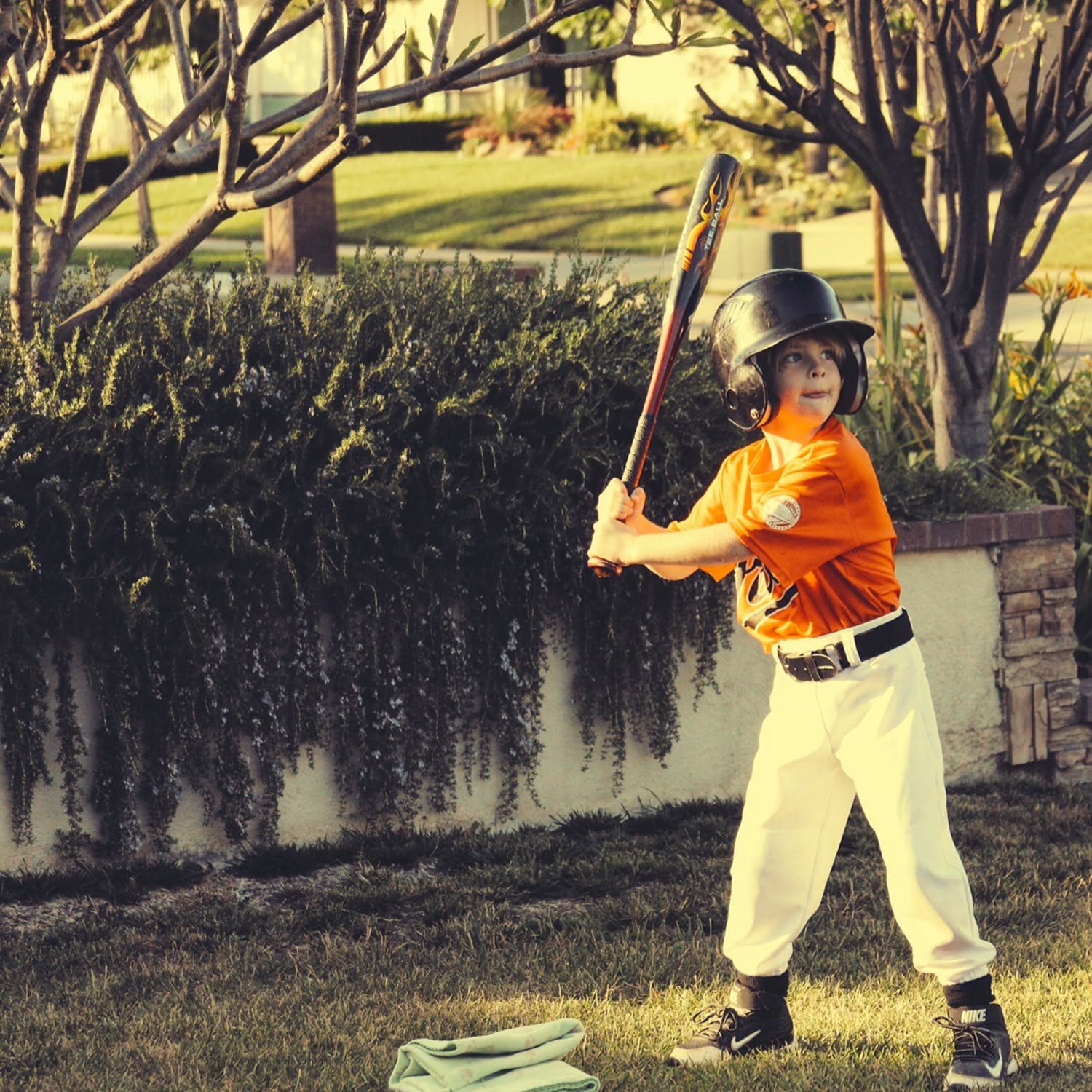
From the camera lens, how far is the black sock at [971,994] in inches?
137

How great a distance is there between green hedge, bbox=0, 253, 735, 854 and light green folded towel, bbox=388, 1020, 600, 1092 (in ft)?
5.75

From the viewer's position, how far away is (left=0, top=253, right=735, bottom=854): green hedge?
4.79 metres

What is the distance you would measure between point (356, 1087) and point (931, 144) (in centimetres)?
509

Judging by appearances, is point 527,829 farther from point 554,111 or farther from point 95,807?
point 554,111

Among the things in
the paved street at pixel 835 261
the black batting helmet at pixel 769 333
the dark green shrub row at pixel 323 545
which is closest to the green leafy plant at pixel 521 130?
A: the paved street at pixel 835 261

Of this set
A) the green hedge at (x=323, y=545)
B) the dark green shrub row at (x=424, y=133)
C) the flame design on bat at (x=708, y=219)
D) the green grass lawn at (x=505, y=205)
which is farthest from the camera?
the dark green shrub row at (x=424, y=133)

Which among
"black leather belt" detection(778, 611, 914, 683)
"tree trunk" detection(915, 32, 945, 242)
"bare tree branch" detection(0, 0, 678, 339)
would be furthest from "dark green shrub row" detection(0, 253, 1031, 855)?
"tree trunk" detection(915, 32, 945, 242)

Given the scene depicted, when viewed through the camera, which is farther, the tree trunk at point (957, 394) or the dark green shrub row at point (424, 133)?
the dark green shrub row at point (424, 133)

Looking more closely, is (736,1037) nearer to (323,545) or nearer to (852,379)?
(852,379)

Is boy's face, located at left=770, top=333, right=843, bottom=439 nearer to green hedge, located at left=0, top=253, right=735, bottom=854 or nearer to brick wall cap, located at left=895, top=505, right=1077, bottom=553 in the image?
green hedge, located at left=0, top=253, right=735, bottom=854

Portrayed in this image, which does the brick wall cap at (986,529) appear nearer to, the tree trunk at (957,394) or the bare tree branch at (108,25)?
the tree trunk at (957,394)

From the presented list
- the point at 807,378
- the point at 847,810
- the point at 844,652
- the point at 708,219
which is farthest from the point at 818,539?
the point at 708,219

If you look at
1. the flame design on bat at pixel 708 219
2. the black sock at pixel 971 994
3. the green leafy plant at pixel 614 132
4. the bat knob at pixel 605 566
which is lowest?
the black sock at pixel 971 994

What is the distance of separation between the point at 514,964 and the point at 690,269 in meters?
1.83
